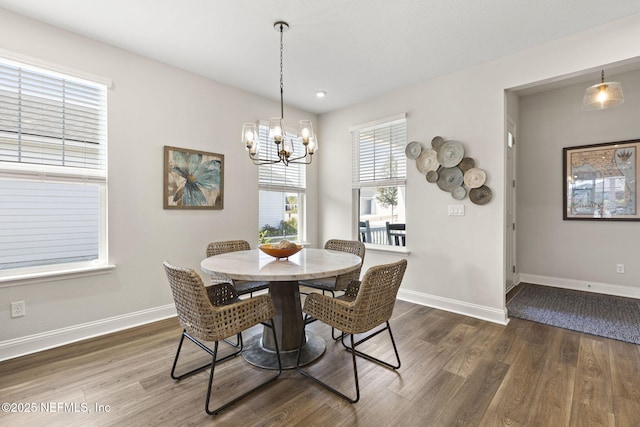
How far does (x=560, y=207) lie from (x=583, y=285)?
3.62 ft

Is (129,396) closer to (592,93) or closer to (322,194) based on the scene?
(322,194)

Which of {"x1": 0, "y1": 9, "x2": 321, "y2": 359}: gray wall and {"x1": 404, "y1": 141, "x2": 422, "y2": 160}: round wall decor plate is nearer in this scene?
{"x1": 0, "y1": 9, "x2": 321, "y2": 359}: gray wall

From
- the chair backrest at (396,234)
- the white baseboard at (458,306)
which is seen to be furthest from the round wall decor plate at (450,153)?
the white baseboard at (458,306)

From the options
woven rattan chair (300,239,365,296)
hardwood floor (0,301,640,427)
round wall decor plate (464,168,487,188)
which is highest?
round wall decor plate (464,168,487,188)

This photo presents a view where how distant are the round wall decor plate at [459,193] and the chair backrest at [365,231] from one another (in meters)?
1.32

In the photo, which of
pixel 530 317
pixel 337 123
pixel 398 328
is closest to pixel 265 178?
pixel 337 123

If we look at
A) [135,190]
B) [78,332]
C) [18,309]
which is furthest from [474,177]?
[18,309]

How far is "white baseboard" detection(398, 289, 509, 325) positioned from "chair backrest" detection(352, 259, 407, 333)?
1.74 metres

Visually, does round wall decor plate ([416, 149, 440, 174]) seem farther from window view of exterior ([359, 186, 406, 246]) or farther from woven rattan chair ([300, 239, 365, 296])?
woven rattan chair ([300, 239, 365, 296])

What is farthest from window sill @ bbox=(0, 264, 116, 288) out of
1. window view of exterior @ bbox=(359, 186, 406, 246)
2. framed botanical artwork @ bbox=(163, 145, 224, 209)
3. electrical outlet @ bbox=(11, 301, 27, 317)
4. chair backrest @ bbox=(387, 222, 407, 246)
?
chair backrest @ bbox=(387, 222, 407, 246)

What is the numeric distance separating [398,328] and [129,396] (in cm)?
220

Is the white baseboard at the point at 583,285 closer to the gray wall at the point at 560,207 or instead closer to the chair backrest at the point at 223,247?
the gray wall at the point at 560,207

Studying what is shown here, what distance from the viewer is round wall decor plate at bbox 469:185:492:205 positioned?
3.11 m

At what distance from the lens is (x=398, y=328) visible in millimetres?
2922
